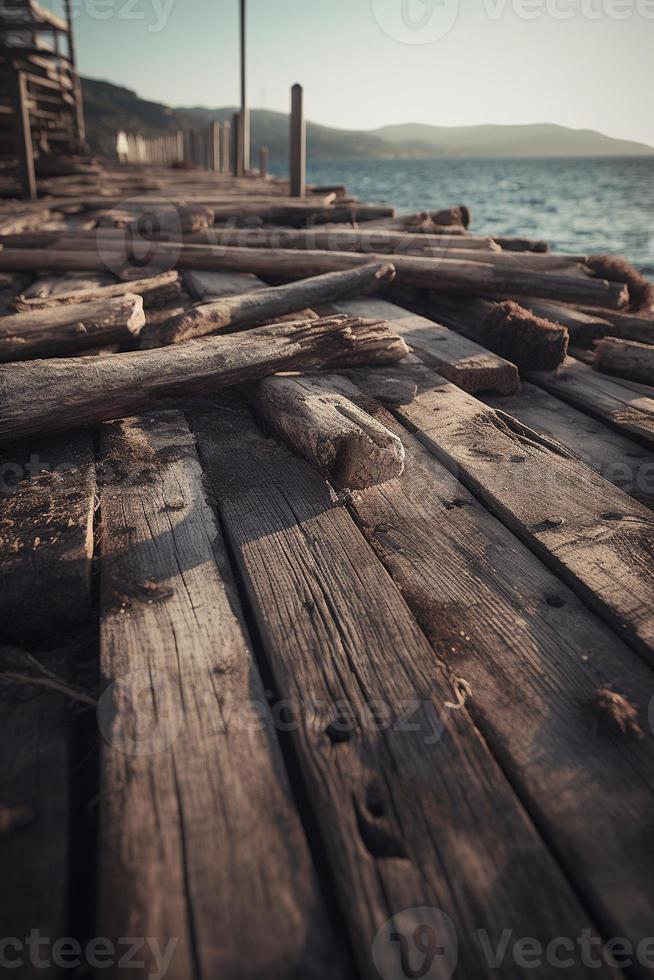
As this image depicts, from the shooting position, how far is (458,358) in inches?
117

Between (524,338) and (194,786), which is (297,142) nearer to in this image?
(524,338)

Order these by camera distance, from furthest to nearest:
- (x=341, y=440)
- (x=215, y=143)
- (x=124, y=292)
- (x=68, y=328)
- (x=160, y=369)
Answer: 1. (x=215, y=143)
2. (x=124, y=292)
3. (x=68, y=328)
4. (x=160, y=369)
5. (x=341, y=440)

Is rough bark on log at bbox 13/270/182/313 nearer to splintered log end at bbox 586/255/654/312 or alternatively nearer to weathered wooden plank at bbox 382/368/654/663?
weathered wooden plank at bbox 382/368/654/663

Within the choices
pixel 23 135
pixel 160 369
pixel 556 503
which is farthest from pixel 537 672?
pixel 23 135

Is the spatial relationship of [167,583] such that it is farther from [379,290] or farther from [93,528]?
[379,290]

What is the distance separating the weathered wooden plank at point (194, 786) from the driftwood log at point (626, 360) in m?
2.57

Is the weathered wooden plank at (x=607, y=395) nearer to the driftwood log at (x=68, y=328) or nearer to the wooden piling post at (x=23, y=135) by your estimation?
the driftwood log at (x=68, y=328)

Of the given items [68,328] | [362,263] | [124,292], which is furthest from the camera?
[362,263]

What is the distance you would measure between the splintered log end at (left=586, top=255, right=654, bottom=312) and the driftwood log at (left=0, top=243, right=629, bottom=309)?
22 centimetres

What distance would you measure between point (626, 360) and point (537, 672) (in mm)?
2418

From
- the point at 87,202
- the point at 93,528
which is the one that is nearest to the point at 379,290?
the point at 93,528

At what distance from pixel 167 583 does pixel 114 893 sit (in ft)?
2.42

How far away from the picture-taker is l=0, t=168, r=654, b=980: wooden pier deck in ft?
2.98

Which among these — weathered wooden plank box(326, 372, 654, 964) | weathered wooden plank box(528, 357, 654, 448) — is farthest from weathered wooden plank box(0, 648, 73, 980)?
weathered wooden plank box(528, 357, 654, 448)
